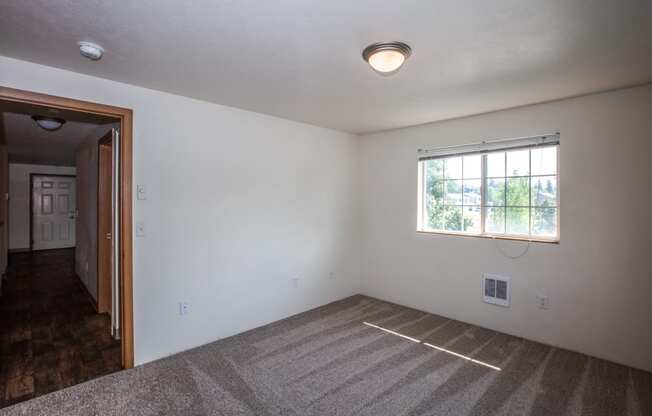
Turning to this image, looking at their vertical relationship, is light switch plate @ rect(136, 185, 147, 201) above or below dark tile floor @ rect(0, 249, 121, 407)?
above

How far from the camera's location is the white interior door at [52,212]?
8352 millimetres

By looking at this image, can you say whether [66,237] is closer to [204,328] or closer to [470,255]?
[204,328]

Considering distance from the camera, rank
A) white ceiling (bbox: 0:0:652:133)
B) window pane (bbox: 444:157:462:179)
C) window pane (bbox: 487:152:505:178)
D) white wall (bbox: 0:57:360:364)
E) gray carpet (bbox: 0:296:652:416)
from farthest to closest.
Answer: window pane (bbox: 444:157:462:179) → window pane (bbox: 487:152:505:178) → white wall (bbox: 0:57:360:364) → gray carpet (bbox: 0:296:652:416) → white ceiling (bbox: 0:0:652:133)

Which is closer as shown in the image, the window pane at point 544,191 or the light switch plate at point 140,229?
the light switch plate at point 140,229

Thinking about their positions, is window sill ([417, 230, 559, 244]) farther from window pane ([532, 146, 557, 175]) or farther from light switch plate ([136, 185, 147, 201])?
light switch plate ([136, 185, 147, 201])

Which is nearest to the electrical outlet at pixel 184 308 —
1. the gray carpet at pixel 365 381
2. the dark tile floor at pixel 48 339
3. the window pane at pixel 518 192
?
the gray carpet at pixel 365 381

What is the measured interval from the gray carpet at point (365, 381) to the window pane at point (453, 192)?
4.86 ft

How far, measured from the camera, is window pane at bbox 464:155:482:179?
3666 millimetres

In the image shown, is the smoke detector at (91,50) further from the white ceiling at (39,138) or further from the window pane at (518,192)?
the window pane at (518,192)

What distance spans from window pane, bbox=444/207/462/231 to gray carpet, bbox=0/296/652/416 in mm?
1195

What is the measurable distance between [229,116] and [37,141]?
13.2 ft

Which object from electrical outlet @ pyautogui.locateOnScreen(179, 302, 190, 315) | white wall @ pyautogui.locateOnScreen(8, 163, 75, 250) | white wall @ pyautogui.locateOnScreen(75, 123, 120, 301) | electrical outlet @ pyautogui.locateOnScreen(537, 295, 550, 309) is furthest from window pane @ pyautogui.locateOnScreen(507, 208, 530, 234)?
white wall @ pyautogui.locateOnScreen(8, 163, 75, 250)

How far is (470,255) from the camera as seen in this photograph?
12.0 feet

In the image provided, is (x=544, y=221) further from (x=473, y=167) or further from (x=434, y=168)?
(x=434, y=168)
